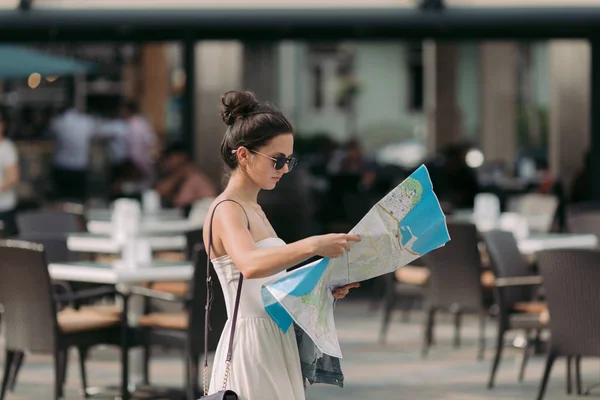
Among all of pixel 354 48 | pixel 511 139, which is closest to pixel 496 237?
pixel 511 139

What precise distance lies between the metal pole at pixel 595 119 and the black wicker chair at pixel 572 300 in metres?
5.81

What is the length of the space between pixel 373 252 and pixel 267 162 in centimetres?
39

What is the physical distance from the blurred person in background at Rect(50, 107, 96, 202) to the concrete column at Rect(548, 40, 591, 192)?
5866 millimetres

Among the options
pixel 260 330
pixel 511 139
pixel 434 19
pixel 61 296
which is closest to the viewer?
pixel 260 330

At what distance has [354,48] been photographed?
50.5 metres

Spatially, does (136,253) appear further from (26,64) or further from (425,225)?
(26,64)

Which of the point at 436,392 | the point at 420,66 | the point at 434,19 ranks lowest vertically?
the point at 436,392

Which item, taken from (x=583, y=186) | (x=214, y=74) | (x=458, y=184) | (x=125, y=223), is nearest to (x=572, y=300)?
(x=125, y=223)

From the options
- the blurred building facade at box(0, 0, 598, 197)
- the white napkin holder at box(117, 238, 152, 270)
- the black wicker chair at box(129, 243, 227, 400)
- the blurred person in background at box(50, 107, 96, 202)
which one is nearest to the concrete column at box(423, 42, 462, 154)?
the blurred building facade at box(0, 0, 598, 197)

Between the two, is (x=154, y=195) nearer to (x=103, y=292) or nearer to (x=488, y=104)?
(x=103, y=292)

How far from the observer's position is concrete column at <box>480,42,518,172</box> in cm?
2442

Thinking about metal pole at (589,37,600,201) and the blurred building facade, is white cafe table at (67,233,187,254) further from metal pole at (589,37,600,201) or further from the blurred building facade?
metal pole at (589,37,600,201)

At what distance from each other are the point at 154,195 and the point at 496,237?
428cm

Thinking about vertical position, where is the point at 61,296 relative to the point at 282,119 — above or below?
below
